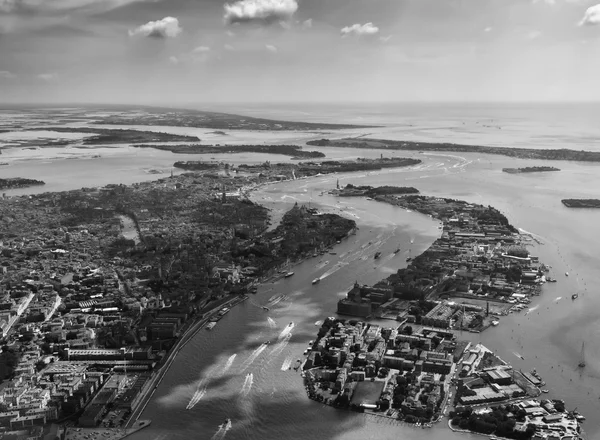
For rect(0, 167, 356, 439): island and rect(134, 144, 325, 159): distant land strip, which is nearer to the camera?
rect(0, 167, 356, 439): island

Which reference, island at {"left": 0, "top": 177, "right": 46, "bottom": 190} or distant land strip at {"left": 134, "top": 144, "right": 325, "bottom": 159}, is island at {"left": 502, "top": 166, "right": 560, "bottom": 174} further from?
island at {"left": 0, "top": 177, "right": 46, "bottom": 190}

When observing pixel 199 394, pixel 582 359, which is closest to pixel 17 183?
pixel 199 394

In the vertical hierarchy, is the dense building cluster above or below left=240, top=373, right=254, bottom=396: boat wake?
above

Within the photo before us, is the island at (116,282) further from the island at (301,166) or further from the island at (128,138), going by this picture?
the island at (128,138)

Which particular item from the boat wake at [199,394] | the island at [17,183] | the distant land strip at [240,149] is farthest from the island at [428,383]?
the distant land strip at [240,149]

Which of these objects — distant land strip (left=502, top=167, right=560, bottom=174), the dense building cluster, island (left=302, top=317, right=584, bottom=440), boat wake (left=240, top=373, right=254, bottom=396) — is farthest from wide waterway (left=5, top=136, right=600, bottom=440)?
distant land strip (left=502, top=167, right=560, bottom=174)

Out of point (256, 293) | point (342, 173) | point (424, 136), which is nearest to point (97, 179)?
point (342, 173)

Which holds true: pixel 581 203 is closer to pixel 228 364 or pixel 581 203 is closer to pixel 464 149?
pixel 228 364
